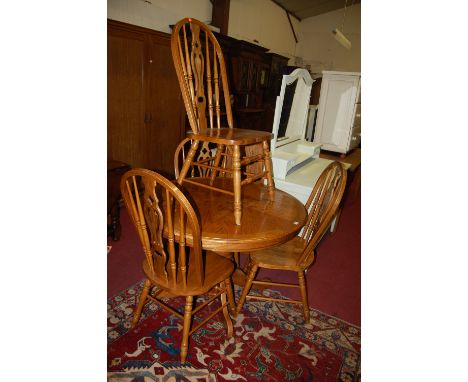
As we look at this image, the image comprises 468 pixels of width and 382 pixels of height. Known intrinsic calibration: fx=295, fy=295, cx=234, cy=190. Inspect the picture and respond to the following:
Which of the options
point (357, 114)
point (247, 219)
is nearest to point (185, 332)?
point (247, 219)

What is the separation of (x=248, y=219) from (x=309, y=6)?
337 inches

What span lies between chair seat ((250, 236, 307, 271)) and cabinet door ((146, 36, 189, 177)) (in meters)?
2.62

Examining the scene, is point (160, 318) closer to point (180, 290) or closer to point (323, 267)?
point (180, 290)

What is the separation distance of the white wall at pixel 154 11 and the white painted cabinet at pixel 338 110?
2224 millimetres

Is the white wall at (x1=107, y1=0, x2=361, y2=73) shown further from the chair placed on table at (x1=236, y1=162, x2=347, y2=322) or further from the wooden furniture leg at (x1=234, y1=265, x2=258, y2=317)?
the wooden furniture leg at (x1=234, y1=265, x2=258, y2=317)

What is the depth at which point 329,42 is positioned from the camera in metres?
8.56

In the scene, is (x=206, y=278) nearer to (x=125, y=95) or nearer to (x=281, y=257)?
(x=281, y=257)

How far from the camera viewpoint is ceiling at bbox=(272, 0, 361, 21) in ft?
24.6

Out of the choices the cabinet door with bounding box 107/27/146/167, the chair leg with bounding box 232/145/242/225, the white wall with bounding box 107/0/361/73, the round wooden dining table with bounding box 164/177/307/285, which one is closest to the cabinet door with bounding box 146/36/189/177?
the cabinet door with bounding box 107/27/146/167

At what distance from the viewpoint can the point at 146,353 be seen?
5.31 feet

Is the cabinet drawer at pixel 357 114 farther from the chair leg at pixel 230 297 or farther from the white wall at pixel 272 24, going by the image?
the chair leg at pixel 230 297
